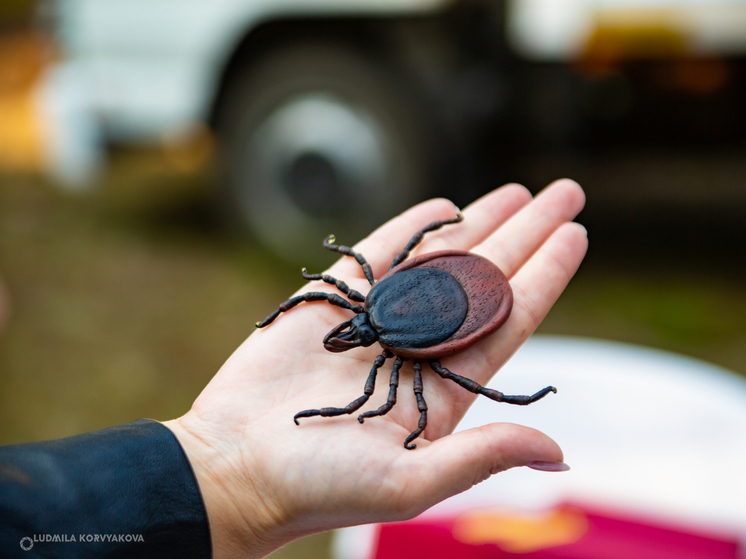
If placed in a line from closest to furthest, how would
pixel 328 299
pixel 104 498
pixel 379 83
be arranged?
1. pixel 104 498
2. pixel 328 299
3. pixel 379 83

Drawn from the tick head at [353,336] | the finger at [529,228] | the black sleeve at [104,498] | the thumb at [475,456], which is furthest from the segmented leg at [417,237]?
the black sleeve at [104,498]

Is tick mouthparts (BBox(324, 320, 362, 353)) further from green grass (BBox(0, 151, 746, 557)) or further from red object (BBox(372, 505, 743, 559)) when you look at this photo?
green grass (BBox(0, 151, 746, 557))

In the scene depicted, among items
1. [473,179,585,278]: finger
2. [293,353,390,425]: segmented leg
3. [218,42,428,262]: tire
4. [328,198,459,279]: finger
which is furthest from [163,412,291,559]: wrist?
[218,42,428,262]: tire

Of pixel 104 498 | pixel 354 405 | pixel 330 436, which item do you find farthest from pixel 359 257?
pixel 104 498

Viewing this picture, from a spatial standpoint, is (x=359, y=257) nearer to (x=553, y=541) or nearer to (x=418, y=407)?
(x=418, y=407)

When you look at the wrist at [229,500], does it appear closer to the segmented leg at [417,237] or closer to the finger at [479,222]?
the segmented leg at [417,237]

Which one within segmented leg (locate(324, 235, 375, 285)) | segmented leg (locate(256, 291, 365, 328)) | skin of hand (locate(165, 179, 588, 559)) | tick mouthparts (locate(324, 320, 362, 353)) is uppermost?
segmented leg (locate(324, 235, 375, 285))
